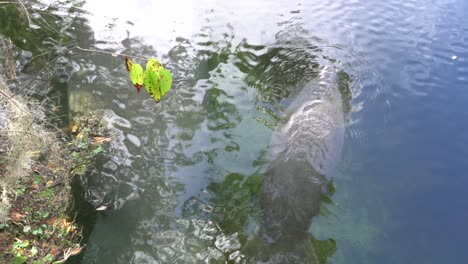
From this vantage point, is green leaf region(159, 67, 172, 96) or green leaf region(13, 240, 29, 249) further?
green leaf region(13, 240, 29, 249)

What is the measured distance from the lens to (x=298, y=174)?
5.22 m

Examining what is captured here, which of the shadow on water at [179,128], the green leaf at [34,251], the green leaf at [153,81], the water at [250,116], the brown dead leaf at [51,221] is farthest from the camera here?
the water at [250,116]

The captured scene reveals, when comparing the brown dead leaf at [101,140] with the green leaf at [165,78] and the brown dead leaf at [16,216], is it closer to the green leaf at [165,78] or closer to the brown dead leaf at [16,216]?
the brown dead leaf at [16,216]

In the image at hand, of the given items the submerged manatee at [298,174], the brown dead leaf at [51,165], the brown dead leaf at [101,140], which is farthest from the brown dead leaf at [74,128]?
the submerged manatee at [298,174]

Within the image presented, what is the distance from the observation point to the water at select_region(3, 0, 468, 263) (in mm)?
5035

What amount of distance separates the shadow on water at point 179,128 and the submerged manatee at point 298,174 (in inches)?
7.3

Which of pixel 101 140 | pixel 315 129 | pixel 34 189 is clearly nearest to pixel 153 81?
pixel 34 189

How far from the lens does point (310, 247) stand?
477 cm

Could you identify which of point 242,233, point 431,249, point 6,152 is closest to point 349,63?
point 431,249

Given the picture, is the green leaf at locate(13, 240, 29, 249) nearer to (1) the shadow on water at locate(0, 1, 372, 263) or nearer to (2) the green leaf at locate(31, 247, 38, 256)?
(2) the green leaf at locate(31, 247, 38, 256)

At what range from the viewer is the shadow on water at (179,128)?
4.83 m

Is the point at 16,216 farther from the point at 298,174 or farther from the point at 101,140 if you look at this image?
the point at 298,174

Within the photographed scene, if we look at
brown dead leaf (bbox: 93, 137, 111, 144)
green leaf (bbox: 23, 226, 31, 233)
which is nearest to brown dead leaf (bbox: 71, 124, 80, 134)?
brown dead leaf (bbox: 93, 137, 111, 144)

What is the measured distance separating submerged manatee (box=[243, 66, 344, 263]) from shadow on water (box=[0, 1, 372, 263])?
18cm
